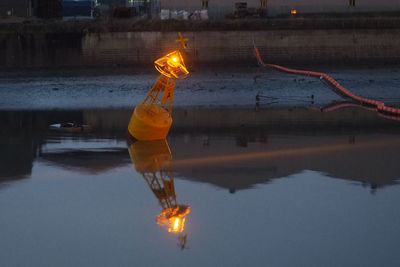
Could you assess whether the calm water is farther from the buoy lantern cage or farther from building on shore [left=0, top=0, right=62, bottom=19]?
building on shore [left=0, top=0, right=62, bottom=19]

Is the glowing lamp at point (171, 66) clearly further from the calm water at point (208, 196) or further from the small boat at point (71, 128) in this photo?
the small boat at point (71, 128)

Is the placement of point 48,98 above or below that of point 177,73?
below

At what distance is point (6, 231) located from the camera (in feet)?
36.8

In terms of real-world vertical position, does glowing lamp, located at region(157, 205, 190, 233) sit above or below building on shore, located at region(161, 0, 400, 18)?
below

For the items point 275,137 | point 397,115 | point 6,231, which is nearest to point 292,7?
point 397,115

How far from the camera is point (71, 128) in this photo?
20.5m

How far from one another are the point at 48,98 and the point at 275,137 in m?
12.8

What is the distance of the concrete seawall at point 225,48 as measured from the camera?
A: 4500 centimetres

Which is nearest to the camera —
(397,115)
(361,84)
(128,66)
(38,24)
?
(397,115)

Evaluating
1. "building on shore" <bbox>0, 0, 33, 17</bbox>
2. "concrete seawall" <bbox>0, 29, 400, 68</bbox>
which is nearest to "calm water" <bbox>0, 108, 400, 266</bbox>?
"concrete seawall" <bbox>0, 29, 400, 68</bbox>

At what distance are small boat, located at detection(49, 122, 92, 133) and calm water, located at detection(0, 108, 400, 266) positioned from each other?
0.77ft

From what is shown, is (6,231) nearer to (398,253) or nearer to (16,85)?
(398,253)

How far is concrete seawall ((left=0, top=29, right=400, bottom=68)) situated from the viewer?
148ft

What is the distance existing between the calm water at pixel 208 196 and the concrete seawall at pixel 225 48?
80.6 ft
